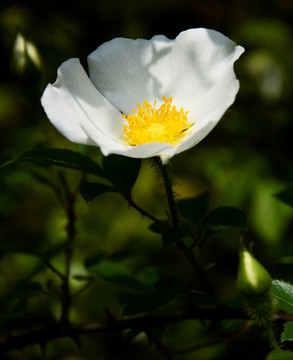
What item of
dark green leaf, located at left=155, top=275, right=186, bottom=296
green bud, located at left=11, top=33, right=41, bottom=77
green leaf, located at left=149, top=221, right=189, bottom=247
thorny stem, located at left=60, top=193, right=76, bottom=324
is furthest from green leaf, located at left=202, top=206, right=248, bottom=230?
green bud, located at left=11, top=33, right=41, bottom=77

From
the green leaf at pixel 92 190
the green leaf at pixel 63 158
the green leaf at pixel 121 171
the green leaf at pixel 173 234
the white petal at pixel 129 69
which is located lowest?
the green leaf at pixel 173 234

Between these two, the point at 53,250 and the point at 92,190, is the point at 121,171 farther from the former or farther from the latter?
the point at 53,250

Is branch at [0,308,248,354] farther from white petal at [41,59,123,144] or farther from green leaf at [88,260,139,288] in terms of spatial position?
white petal at [41,59,123,144]

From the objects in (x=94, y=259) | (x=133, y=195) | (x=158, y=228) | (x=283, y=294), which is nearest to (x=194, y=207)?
(x=158, y=228)

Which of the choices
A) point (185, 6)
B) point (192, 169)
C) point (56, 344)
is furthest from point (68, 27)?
point (56, 344)

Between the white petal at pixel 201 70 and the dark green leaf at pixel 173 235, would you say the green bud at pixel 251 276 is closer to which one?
the dark green leaf at pixel 173 235

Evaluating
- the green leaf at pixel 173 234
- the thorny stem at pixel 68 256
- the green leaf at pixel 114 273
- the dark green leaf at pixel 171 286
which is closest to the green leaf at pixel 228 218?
the green leaf at pixel 173 234

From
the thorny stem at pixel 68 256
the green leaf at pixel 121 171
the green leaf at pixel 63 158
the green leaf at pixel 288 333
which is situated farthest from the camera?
the thorny stem at pixel 68 256
